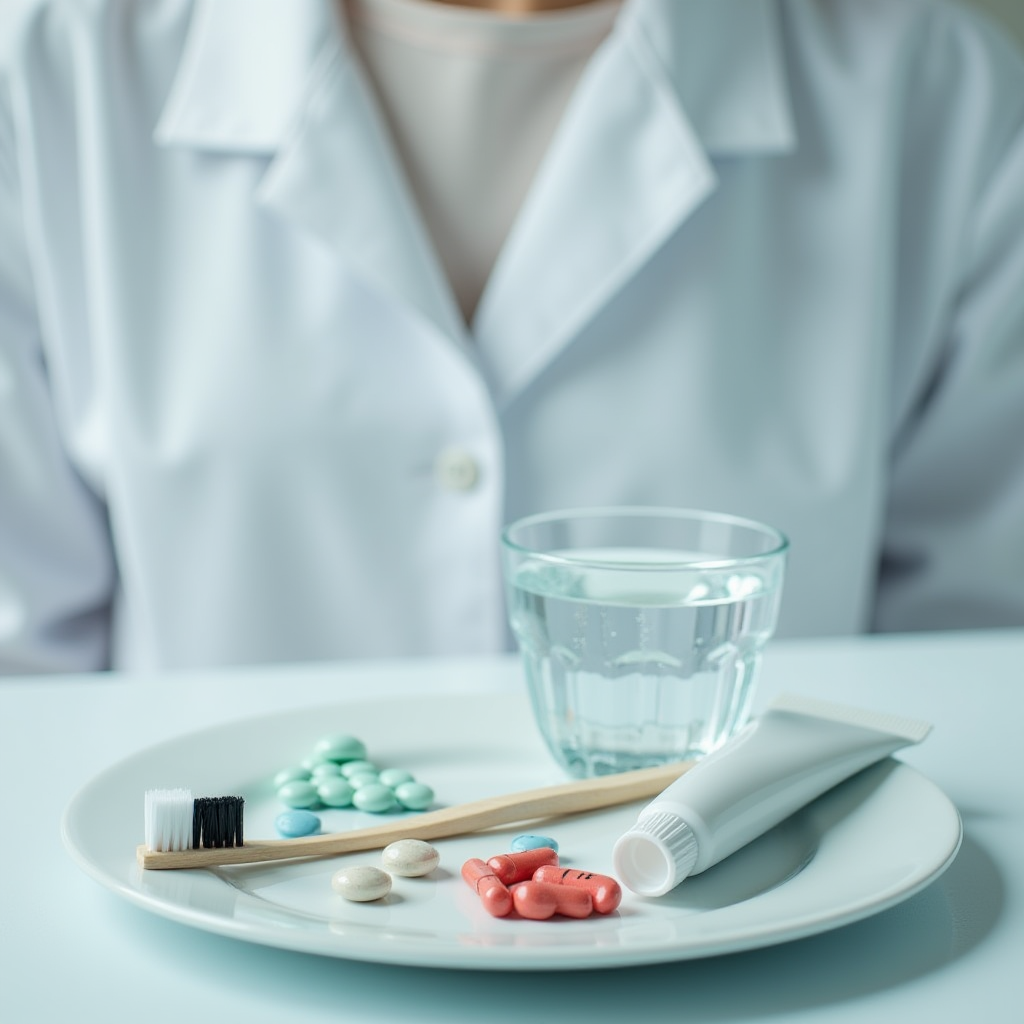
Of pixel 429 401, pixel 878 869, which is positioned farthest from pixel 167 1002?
pixel 429 401

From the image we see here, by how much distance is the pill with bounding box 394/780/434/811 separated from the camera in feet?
1.33

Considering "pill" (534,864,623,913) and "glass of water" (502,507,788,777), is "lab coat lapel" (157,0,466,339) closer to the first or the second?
"glass of water" (502,507,788,777)

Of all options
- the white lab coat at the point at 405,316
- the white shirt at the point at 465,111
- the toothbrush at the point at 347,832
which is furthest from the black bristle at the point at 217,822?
the white shirt at the point at 465,111

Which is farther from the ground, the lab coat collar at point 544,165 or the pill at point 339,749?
the lab coat collar at point 544,165

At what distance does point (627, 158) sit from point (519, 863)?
628mm

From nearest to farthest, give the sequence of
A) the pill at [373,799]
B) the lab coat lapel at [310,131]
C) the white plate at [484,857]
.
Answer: the white plate at [484,857], the pill at [373,799], the lab coat lapel at [310,131]

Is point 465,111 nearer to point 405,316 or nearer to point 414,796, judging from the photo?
point 405,316

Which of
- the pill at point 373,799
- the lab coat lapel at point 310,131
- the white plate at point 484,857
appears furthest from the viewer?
the lab coat lapel at point 310,131

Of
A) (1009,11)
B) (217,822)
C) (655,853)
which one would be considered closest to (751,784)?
(655,853)

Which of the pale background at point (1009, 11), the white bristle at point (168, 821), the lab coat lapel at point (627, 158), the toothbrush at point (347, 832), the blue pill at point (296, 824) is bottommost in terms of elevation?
the blue pill at point (296, 824)

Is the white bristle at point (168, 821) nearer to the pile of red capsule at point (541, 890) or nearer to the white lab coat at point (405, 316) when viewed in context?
the pile of red capsule at point (541, 890)

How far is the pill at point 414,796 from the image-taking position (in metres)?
0.41

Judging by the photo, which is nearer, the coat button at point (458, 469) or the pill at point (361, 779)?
the pill at point (361, 779)

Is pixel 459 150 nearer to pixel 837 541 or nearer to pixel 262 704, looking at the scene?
pixel 837 541
